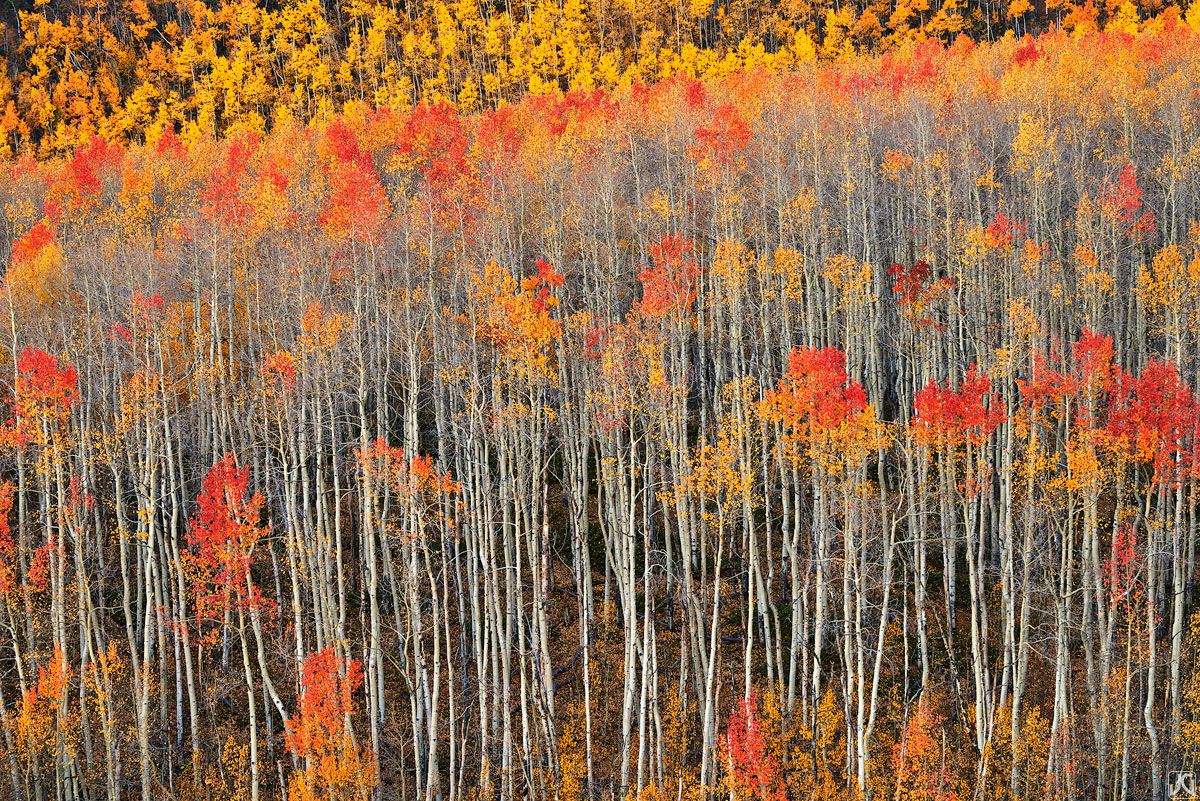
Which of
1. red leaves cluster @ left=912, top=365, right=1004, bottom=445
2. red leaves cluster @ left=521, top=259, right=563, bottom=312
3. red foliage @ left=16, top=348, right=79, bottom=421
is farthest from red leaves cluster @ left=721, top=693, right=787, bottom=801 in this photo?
red foliage @ left=16, top=348, right=79, bottom=421

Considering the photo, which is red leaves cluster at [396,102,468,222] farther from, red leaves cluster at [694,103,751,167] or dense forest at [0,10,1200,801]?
red leaves cluster at [694,103,751,167]

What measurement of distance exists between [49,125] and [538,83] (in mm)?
42194

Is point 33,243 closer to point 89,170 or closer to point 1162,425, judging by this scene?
point 89,170

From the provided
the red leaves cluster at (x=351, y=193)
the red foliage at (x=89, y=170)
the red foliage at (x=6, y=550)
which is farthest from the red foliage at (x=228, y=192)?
the red foliage at (x=6, y=550)

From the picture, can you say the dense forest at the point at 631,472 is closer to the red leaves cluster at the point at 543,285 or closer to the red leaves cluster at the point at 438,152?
the red leaves cluster at the point at 543,285

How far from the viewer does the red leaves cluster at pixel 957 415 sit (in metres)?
25.3

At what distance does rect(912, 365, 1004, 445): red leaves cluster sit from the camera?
83.0ft

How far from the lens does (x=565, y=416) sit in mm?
29141

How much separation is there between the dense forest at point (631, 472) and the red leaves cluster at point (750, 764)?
122 mm

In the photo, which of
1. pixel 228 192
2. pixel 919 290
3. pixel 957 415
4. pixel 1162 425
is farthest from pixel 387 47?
pixel 1162 425

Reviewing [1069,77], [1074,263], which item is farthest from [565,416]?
[1069,77]

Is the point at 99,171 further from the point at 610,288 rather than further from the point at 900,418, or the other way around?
the point at 900,418

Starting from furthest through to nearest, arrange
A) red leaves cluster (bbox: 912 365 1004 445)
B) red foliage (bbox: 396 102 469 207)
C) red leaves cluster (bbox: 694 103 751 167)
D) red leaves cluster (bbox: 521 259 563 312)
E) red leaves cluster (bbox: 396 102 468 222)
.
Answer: red foliage (bbox: 396 102 469 207) → red leaves cluster (bbox: 694 103 751 167) → red leaves cluster (bbox: 396 102 468 222) → red leaves cluster (bbox: 521 259 563 312) → red leaves cluster (bbox: 912 365 1004 445)

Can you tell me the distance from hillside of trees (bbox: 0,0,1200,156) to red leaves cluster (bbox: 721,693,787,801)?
188ft
